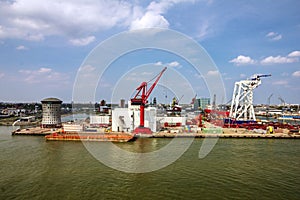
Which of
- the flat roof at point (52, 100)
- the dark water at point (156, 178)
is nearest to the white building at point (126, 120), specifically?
the dark water at point (156, 178)

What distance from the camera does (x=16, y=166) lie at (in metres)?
5.70

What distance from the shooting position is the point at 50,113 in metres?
14.2

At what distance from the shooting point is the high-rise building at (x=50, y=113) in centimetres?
1416

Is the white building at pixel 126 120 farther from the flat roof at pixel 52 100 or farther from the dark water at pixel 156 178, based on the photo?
the flat roof at pixel 52 100

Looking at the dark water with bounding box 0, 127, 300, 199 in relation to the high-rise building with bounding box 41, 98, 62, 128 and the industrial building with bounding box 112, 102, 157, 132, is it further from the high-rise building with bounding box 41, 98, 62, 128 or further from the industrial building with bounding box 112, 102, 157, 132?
the high-rise building with bounding box 41, 98, 62, 128

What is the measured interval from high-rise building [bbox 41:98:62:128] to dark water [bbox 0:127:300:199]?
747 centimetres

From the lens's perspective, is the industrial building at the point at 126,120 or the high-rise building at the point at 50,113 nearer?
the industrial building at the point at 126,120

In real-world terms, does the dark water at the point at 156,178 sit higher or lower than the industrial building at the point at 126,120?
lower

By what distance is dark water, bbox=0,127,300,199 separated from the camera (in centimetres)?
407

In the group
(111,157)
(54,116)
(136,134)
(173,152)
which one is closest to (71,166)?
(111,157)

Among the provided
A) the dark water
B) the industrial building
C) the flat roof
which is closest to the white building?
the industrial building

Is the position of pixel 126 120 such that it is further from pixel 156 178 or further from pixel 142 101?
pixel 156 178

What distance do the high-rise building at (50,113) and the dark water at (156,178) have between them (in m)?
7.47

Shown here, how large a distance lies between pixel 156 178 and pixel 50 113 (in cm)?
1166
